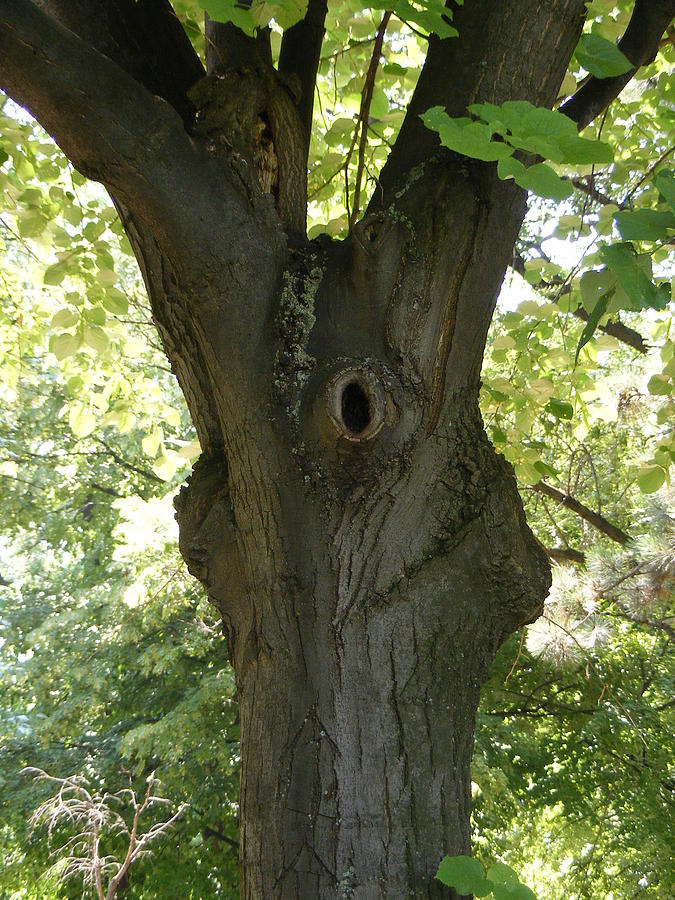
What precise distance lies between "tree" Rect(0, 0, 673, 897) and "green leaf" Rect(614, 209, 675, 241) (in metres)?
0.07

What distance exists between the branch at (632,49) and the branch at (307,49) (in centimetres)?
64

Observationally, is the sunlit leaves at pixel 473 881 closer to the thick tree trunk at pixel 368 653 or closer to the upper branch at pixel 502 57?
the thick tree trunk at pixel 368 653

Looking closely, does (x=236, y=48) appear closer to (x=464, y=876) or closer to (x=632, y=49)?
(x=632, y=49)

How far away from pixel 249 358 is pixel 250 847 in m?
0.91

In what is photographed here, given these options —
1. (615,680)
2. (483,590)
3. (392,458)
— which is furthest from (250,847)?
(615,680)

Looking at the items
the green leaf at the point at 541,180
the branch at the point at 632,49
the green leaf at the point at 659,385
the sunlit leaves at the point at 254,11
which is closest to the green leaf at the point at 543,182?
the green leaf at the point at 541,180

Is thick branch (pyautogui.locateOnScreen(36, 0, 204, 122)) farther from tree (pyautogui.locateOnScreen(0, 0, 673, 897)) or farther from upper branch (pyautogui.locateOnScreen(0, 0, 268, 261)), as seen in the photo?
upper branch (pyautogui.locateOnScreen(0, 0, 268, 261))

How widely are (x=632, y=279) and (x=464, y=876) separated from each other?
3.22ft

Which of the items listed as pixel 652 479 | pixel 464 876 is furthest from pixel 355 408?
pixel 652 479

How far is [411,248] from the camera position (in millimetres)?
1462

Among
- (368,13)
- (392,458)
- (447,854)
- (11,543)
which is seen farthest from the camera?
(11,543)

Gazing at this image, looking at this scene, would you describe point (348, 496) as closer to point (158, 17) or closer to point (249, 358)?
point (249, 358)

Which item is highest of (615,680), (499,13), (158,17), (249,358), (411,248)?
(615,680)

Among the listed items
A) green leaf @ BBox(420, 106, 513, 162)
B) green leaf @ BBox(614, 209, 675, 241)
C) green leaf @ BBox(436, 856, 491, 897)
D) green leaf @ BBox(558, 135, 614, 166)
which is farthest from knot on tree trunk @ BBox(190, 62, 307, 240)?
green leaf @ BBox(436, 856, 491, 897)
